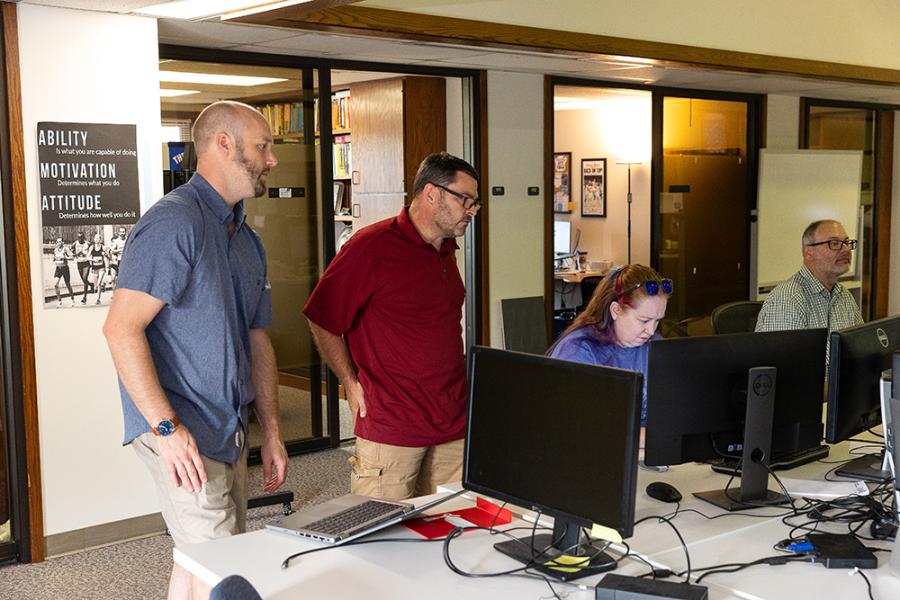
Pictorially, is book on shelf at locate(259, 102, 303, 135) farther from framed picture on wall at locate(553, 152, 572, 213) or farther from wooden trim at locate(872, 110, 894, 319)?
wooden trim at locate(872, 110, 894, 319)

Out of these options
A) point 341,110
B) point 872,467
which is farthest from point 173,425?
point 341,110

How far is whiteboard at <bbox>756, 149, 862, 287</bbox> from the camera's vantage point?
849 centimetres

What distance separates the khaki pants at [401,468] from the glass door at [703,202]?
189 inches

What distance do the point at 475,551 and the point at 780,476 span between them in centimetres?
122

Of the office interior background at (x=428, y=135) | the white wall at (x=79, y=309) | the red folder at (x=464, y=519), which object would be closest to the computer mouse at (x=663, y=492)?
the red folder at (x=464, y=519)

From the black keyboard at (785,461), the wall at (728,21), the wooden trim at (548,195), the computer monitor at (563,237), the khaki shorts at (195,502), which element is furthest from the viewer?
the computer monitor at (563,237)

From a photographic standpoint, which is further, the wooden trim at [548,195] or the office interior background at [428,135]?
the wooden trim at [548,195]

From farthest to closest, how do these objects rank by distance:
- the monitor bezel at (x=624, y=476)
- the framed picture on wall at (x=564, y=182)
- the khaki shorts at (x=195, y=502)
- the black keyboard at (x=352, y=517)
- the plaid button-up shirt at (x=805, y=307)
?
the framed picture on wall at (x=564, y=182)
the plaid button-up shirt at (x=805, y=307)
the khaki shorts at (x=195, y=502)
the black keyboard at (x=352, y=517)
the monitor bezel at (x=624, y=476)

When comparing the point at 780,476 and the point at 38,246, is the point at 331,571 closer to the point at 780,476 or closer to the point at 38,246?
the point at 780,476

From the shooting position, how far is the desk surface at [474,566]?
7.39 ft

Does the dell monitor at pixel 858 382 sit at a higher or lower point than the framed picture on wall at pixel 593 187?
lower

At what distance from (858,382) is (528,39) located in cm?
299

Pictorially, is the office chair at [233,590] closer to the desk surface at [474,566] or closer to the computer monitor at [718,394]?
the desk surface at [474,566]

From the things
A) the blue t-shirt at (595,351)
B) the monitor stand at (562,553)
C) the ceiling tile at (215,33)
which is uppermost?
the ceiling tile at (215,33)
